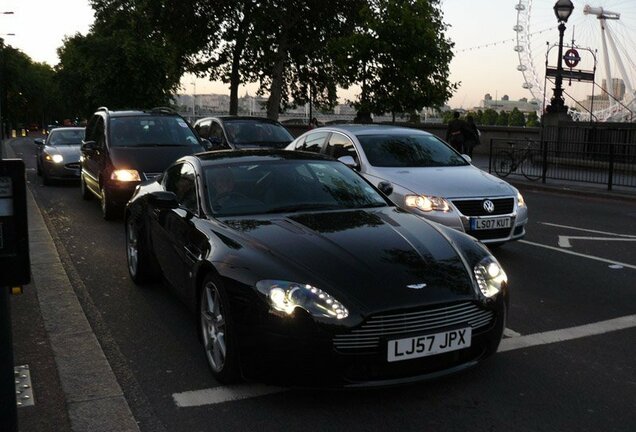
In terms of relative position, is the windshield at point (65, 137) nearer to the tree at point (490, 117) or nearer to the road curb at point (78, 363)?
the road curb at point (78, 363)

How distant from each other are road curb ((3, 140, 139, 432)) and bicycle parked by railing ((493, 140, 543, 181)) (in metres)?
13.9

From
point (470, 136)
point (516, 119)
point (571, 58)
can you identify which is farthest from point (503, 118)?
point (470, 136)

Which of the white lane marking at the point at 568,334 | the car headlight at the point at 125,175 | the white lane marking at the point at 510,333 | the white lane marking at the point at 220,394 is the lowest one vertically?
the white lane marking at the point at 220,394

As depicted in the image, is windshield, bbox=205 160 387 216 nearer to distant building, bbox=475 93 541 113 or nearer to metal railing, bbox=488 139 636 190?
metal railing, bbox=488 139 636 190

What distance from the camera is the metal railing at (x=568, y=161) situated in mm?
15773

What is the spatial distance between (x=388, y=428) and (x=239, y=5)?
115 ft

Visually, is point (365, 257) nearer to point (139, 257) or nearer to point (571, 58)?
point (139, 257)

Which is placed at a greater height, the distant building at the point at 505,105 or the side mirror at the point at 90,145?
the distant building at the point at 505,105

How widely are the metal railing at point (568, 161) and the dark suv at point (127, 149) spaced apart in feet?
30.6

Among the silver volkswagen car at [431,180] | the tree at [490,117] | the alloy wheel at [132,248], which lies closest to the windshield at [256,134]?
the silver volkswagen car at [431,180]

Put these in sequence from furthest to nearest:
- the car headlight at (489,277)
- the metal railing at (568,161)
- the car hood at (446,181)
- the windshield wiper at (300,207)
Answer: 1. the metal railing at (568,161)
2. the car hood at (446,181)
3. the windshield wiper at (300,207)
4. the car headlight at (489,277)

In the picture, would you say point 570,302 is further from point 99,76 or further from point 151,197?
point 99,76

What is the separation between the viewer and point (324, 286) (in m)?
3.70

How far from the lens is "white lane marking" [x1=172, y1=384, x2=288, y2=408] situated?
388 cm
